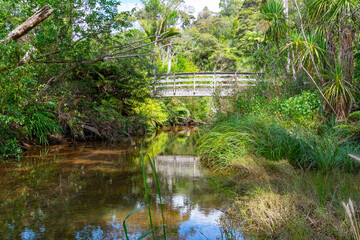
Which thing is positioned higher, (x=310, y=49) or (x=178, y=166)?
(x=310, y=49)

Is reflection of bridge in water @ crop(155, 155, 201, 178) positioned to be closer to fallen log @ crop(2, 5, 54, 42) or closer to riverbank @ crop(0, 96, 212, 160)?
riverbank @ crop(0, 96, 212, 160)

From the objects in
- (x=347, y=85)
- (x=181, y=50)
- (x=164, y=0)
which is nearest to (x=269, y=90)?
(x=347, y=85)

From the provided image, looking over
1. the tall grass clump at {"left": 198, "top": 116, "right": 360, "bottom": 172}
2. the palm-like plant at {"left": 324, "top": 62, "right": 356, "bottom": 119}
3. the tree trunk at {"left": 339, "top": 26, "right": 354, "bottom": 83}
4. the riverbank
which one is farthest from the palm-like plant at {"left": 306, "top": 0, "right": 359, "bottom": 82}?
the riverbank

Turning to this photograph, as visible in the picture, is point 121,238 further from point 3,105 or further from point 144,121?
point 144,121

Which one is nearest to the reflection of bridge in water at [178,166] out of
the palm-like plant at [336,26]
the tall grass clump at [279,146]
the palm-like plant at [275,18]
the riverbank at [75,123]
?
the tall grass clump at [279,146]

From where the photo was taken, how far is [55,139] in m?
9.29

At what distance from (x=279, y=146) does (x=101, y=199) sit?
296 cm

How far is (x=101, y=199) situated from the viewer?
395 cm

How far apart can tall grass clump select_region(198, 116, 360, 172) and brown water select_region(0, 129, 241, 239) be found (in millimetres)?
661

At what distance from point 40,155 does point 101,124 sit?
3.51 m

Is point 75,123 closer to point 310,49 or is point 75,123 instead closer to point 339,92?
point 310,49

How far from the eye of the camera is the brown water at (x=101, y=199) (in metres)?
2.96

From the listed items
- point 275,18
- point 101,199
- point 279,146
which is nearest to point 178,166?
point 279,146

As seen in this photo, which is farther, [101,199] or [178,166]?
[178,166]
